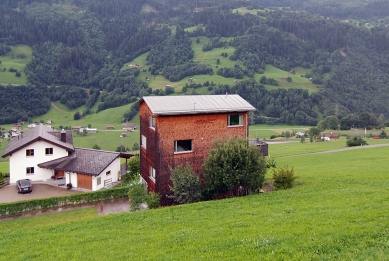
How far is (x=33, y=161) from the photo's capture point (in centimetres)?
4119

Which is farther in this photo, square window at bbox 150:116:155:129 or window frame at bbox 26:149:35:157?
window frame at bbox 26:149:35:157

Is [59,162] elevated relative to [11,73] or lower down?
lower down

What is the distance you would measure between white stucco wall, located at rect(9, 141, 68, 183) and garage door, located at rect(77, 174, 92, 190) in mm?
5815

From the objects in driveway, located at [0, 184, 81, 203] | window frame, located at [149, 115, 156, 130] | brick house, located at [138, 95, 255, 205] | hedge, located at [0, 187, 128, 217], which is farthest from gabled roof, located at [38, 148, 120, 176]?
window frame, located at [149, 115, 156, 130]

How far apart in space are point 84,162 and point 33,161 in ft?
22.8

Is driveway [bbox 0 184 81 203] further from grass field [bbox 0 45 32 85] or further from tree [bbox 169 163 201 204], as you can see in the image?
grass field [bbox 0 45 32 85]

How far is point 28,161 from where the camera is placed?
41000 millimetres

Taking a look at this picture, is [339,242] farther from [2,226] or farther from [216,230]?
[2,226]

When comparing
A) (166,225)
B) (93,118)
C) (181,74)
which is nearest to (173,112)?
(166,225)

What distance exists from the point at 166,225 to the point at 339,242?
8.48m

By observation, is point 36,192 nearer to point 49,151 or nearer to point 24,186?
point 24,186

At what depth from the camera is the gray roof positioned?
90.9 ft

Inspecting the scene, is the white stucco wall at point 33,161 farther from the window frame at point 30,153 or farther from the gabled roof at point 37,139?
the gabled roof at point 37,139

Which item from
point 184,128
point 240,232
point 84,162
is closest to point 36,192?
point 84,162
